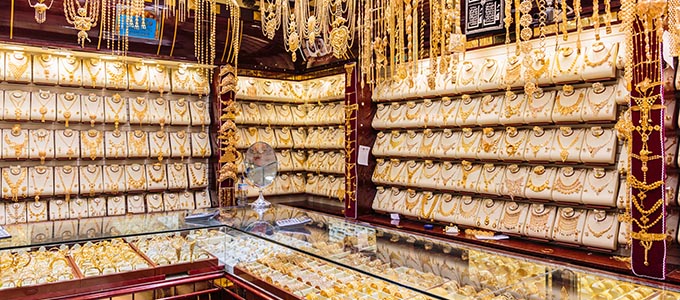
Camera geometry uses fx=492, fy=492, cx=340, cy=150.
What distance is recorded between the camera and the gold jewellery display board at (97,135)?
13.4ft

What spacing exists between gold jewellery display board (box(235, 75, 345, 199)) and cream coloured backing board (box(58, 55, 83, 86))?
1.48m

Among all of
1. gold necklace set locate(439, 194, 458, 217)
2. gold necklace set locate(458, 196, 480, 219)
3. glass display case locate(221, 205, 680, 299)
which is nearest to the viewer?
glass display case locate(221, 205, 680, 299)

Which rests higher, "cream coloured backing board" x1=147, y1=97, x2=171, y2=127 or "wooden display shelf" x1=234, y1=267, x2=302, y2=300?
"cream coloured backing board" x1=147, y1=97, x2=171, y2=127

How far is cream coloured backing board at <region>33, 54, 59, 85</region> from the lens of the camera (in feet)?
13.6

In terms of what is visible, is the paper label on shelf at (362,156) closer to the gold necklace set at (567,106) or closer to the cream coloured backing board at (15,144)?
the gold necklace set at (567,106)

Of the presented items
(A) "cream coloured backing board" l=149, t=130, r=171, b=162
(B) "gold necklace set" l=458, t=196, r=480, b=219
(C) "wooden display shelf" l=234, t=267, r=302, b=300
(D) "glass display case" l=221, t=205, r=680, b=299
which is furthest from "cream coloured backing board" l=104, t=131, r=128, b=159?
(B) "gold necklace set" l=458, t=196, r=480, b=219

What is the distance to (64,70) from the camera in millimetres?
4293

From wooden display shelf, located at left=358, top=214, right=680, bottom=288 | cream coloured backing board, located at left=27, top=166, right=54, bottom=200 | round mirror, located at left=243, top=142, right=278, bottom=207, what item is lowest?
wooden display shelf, located at left=358, top=214, right=680, bottom=288

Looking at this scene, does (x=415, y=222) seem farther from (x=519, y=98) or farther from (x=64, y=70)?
(x=64, y=70)

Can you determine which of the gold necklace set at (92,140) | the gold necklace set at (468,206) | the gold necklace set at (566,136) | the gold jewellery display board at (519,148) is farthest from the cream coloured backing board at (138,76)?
the gold necklace set at (566,136)

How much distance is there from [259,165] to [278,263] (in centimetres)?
136

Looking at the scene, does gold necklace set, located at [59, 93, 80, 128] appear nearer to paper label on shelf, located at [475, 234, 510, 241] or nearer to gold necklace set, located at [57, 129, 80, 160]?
gold necklace set, located at [57, 129, 80, 160]

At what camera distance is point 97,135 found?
447 cm

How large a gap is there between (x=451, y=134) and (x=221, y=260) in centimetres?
220
